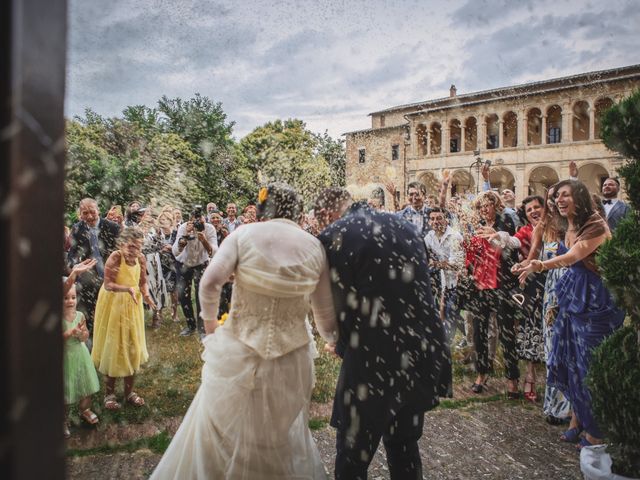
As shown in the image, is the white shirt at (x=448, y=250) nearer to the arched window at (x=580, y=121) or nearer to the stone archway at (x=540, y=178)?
the stone archway at (x=540, y=178)

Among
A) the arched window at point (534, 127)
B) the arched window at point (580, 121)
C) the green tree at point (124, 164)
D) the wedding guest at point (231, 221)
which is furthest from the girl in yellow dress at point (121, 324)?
the arched window at point (534, 127)

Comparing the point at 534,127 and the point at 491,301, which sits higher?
the point at 534,127

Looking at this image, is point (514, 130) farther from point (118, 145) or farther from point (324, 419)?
point (324, 419)

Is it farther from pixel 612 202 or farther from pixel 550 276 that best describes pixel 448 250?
pixel 612 202

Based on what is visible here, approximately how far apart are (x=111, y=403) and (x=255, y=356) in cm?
279

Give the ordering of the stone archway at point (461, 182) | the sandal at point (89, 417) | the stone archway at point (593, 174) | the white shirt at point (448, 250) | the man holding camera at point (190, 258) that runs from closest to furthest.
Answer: the sandal at point (89, 417) → the white shirt at point (448, 250) → the man holding camera at point (190, 258) → the stone archway at point (593, 174) → the stone archway at point (461, 182)

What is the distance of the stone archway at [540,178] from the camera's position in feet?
121

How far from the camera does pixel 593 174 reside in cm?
3500

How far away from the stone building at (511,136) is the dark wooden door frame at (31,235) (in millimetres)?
30378

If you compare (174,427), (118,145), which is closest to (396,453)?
(174,427)

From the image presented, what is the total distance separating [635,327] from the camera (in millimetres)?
2770

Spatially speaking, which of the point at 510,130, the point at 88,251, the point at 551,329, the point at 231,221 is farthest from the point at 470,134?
the point at 88,251

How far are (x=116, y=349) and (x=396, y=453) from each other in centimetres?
311

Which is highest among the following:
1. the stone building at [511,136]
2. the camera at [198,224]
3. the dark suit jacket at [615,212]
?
the stone building at [511,136]
